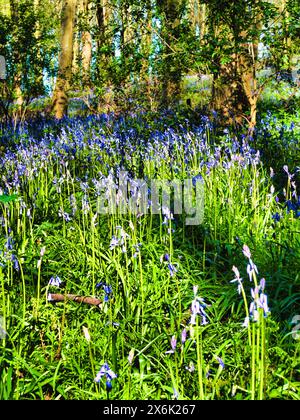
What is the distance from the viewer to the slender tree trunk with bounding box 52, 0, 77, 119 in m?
10.1

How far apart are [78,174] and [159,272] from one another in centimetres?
283

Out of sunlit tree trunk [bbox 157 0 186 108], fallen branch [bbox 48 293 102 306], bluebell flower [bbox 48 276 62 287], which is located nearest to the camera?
bluebell flower [bbox 48 276 62 287]

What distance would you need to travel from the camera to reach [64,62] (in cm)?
1026

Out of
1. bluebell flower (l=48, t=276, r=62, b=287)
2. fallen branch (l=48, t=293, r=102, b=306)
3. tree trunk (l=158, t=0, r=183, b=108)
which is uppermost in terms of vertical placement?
tree trunk (l=158, t=0, r=183, b=108)

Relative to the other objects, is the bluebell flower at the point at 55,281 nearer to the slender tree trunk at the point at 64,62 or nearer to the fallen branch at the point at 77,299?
the fallen branch at the point at 77,299

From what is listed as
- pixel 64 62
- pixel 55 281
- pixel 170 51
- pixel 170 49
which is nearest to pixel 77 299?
pixel 55 281

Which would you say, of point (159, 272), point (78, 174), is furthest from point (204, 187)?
point (78, 174)

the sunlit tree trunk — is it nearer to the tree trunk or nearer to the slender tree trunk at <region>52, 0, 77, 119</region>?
the tree trunk

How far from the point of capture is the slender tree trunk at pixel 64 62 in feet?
33.1

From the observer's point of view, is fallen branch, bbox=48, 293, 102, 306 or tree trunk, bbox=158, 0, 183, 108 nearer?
fallen branch, bbox=48, 293, 102, 306

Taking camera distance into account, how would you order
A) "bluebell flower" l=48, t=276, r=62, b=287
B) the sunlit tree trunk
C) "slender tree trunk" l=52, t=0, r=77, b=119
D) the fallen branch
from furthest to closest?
"slender tree trunk" l=52, t=0, r=77, b=119
the sunlit tree trunk
the fallen branch
"bluebell flower" l=48, t=276, r=62, b=287

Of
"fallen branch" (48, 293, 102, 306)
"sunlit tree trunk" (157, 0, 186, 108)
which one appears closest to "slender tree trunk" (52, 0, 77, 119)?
"sunlit tree trunk" (157, 0, 186, 108)
